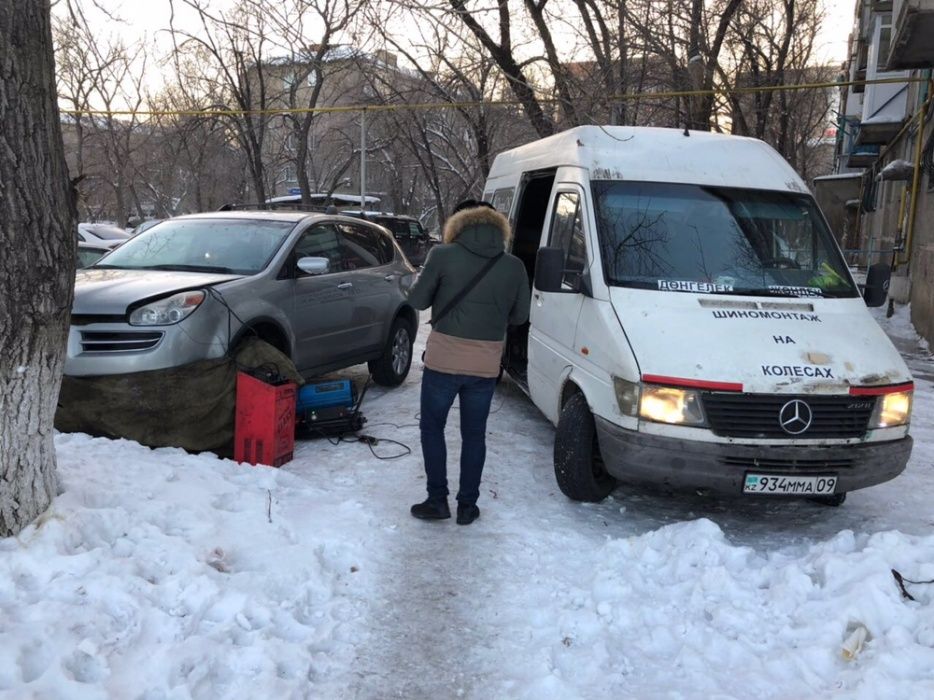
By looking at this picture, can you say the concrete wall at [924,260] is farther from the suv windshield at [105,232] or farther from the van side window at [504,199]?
the suv windshield at [105,232]

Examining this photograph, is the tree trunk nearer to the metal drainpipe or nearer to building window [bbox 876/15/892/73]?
the metal drainpipe

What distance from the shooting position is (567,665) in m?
3.38

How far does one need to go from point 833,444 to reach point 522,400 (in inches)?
157

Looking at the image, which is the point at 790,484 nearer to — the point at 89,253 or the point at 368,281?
the point at 368,281

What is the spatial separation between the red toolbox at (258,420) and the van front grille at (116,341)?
657mm

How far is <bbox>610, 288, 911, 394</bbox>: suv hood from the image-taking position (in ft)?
14.3

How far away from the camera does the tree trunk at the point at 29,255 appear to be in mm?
3371

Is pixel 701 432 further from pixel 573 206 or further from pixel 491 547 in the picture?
pixel 573 206

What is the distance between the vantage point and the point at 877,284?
5.41 m

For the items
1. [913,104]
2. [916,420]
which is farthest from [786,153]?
[916,420]

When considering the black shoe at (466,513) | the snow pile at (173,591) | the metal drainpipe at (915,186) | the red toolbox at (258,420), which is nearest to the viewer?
the snow pile at (173,591)

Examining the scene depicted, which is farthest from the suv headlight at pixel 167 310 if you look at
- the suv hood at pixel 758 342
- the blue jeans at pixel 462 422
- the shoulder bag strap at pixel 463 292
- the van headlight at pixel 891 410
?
the van headlight at pixel 891 410

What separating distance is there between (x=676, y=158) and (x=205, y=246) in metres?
3.91

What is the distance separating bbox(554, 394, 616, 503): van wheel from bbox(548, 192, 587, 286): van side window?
0.89 metres
